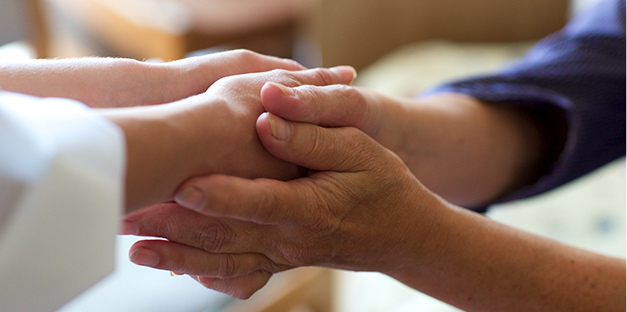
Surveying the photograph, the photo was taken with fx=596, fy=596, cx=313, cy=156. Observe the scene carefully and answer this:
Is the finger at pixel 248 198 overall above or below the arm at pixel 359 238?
above

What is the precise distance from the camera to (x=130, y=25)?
2.15 m

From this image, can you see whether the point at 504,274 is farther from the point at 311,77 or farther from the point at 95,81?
the point at 95,81

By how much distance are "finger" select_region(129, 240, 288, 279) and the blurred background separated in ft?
2.24

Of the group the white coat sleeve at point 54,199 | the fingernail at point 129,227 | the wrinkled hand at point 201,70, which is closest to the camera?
the white coat sleeve at point 54,199

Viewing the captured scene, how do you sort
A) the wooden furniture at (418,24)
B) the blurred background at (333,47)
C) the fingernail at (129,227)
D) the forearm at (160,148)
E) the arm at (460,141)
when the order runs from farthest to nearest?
the wooden furniture at (418,24) < the blurred background at (333,47) < the arm at (460,141) < the fingernail at (129,227) < the forearm at (160,148)

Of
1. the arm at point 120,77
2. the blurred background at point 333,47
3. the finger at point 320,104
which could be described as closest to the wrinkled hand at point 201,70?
→ the arm at point 120,77

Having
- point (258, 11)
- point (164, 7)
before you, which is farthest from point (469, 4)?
point (164, 7)

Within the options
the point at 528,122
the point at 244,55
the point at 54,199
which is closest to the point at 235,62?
the point at 244,55

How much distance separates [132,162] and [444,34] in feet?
7.38

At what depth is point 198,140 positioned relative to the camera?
572mm

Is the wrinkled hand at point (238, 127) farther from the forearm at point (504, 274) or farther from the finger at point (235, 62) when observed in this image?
the forearm at point (504, 274)

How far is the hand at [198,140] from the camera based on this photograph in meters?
0.52

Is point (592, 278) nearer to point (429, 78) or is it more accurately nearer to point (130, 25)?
point (429, 78)

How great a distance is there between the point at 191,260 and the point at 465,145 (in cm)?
54
